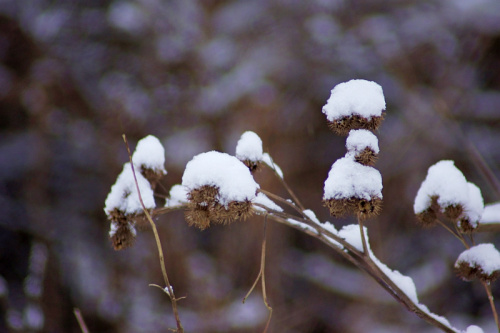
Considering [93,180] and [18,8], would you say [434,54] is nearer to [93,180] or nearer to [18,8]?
[93,180]

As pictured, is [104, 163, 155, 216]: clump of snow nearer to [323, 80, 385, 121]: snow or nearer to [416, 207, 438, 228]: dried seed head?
[323, 80, 385, 121]: snow

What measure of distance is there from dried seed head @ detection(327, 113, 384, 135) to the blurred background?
314 centimetres

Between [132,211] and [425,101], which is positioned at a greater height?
[425,101]

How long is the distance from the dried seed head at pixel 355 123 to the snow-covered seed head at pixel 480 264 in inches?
14.5

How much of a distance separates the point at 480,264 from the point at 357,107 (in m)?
0.43

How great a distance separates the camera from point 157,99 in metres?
4.86

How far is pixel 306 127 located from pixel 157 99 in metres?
1.96

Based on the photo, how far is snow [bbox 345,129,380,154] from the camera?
27.7 inches

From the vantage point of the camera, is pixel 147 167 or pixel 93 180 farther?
pixel 93 180

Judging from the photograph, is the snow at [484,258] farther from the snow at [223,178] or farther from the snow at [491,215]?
the snow at [223,178]

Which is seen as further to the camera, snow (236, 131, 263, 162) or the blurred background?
the blurred background

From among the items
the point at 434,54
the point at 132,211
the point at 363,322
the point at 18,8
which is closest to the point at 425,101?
the point at 434,54

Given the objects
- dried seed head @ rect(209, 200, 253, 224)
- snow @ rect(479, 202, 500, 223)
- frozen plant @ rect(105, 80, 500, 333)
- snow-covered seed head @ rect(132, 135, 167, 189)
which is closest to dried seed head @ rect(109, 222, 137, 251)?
frozen plant @ rect(105, 80, 500, 333)

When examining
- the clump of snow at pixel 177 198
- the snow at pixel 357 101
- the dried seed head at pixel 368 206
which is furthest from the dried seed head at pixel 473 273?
the clump of snow at pixel 177 198
